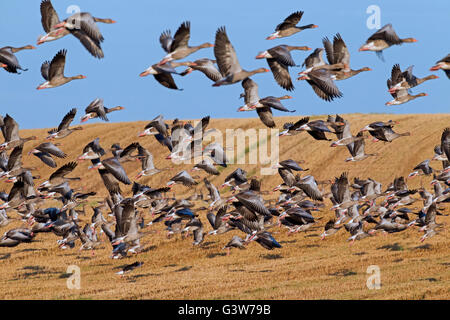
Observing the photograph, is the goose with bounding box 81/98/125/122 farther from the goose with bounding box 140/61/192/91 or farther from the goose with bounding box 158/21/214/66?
the goose with bounding box 158/21/214/66

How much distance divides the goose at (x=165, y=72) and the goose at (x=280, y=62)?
7.26 ft

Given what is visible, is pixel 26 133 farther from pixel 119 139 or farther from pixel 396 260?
pixel 396 260

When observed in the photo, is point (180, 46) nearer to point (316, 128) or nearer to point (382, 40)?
point (316, 128)

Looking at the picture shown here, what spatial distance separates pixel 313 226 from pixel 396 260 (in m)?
8.21

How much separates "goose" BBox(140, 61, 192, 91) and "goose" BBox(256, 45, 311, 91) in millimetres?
2212

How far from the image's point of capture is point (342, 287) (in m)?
20.4

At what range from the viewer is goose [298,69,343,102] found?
15907 millimetres

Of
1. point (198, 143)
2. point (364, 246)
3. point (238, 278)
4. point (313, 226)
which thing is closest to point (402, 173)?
point (313, 226)

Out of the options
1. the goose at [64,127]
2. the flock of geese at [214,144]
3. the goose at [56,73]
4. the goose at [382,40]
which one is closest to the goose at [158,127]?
the flock of geese at [214,144]

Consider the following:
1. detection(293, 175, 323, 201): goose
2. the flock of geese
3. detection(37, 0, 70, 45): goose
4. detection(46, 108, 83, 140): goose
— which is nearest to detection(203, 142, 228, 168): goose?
the flock of geese

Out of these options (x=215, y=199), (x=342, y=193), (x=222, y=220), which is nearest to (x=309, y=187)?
(x=342, y=193)

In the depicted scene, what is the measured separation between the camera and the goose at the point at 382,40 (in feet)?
57.6

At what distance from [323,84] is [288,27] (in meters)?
2.35

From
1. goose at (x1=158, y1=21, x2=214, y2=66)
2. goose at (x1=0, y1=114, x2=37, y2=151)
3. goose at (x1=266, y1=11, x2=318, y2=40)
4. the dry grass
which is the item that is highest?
goose at (x1=266, y1=11, x2=318, y2=40)
